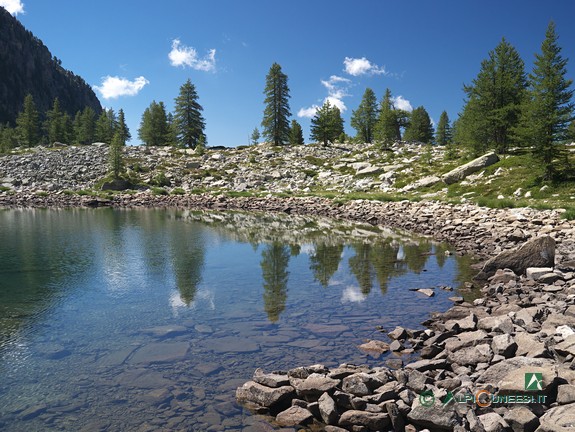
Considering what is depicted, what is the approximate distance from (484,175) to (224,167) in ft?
159

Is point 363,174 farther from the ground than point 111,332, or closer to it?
farther from the ground

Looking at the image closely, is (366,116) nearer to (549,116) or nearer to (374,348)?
(549,116)

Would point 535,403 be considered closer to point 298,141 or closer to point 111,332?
point 111,332

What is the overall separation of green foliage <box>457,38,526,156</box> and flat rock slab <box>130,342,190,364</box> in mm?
53986

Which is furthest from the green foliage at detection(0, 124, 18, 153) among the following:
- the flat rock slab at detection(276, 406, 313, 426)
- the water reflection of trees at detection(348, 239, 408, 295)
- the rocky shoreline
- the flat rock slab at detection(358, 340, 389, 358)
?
the flat rock slab at detection(276, 406, 313, 426)

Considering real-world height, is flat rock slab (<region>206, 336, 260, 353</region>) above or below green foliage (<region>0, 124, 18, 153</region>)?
below

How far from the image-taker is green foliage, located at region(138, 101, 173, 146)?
4094 inches

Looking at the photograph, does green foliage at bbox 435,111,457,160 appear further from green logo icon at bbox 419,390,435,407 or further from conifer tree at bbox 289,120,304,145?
green logo icon at bbox 419,390,435,407

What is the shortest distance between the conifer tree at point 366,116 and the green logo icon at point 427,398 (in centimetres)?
9846

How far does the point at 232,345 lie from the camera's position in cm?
1016

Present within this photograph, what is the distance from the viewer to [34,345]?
10.2 m

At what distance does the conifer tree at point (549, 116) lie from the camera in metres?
35.4

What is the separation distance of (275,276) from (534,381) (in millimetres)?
12673

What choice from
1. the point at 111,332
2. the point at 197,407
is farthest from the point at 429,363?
the point at 111,332
